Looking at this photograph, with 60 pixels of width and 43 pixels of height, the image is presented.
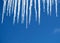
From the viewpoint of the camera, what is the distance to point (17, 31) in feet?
4.94

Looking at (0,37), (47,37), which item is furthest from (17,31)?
(47,37)

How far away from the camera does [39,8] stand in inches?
56.2

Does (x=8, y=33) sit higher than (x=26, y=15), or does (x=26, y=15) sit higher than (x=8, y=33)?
(x=26, y=15)

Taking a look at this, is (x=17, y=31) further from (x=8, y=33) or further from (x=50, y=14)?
(x=50, y=14)

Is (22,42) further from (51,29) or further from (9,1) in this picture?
(9,1)

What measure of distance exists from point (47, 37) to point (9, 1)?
20.5 inches

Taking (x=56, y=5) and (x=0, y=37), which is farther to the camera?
(x=0, y=37)

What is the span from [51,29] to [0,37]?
1.81 feet

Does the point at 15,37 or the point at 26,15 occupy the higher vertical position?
the point at 26,15

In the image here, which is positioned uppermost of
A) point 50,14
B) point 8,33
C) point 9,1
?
point 9,1

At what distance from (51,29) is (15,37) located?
0.39 meters

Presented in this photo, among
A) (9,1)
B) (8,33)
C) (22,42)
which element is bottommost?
(22,42)

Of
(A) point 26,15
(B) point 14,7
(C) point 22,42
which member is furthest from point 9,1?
(C) point 22,42

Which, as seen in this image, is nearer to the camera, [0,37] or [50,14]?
[50,14]
